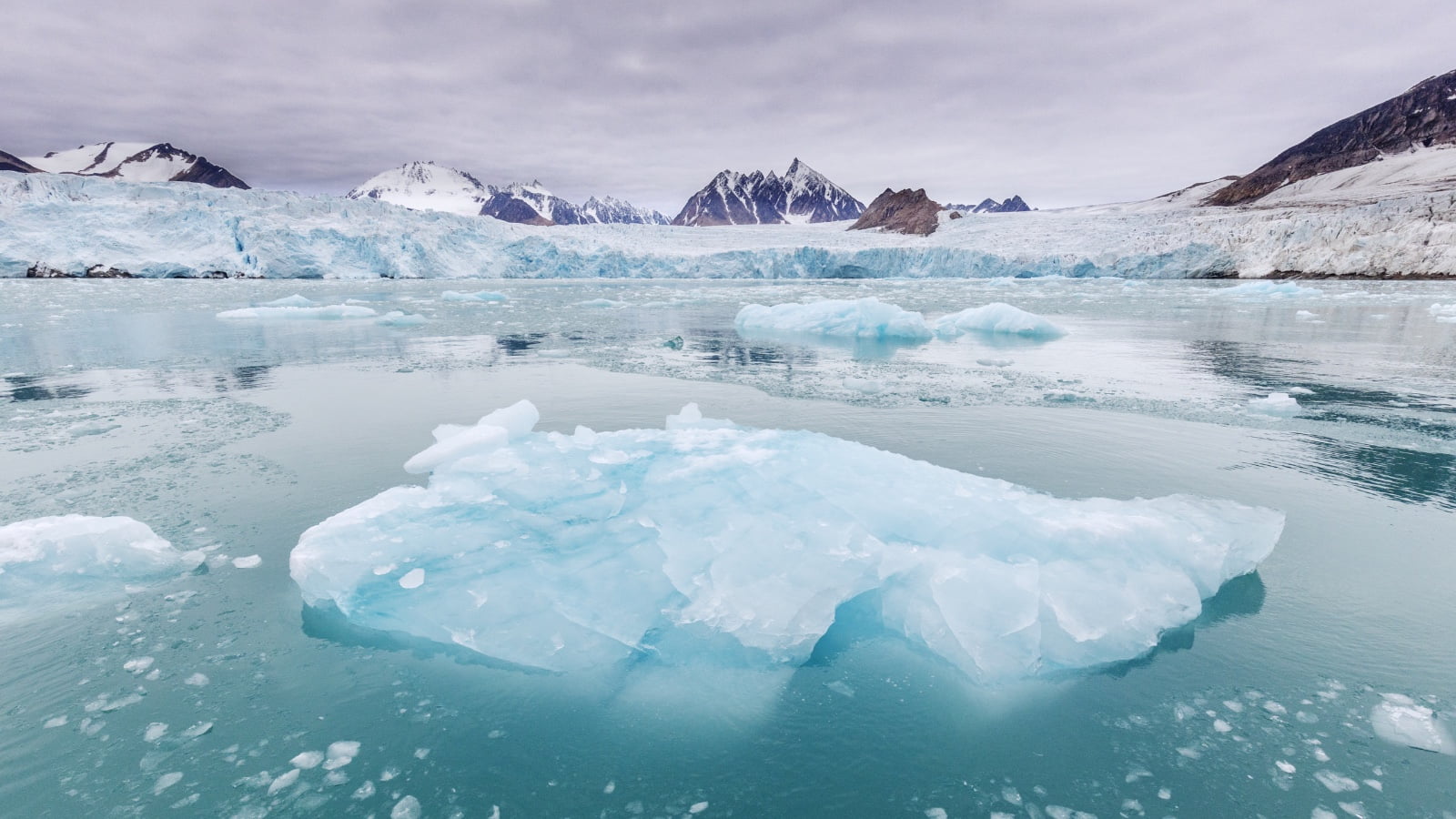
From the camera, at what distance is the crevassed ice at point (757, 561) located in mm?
2514

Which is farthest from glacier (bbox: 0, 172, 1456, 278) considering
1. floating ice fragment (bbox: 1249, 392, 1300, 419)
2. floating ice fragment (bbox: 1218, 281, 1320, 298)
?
floating ice fragment (bbox: 1249, 392, 1300, 419)

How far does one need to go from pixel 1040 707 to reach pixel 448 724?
199 centimetres

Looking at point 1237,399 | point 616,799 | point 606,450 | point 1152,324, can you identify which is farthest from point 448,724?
point 1152,324

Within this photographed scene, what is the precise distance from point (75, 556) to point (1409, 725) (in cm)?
512

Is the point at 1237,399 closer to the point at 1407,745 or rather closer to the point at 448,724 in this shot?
the point at 1407,745

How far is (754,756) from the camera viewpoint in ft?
6.65

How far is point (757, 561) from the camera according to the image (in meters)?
2.72

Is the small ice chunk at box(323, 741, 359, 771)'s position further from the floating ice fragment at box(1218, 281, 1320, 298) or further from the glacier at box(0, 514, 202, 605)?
the floating ice fragment at box(1218, 281, 1320, 298)

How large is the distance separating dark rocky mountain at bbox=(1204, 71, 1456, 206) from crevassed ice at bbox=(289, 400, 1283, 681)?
2551 inches

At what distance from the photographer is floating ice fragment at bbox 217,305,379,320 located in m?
15.9

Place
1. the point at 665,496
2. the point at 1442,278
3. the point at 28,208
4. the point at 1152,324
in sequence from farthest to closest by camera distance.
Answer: the point at 28,208 → the point at 1442,278 → the point at 1152,324 → the point at 665,496

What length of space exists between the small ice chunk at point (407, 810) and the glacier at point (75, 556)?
6.78ft

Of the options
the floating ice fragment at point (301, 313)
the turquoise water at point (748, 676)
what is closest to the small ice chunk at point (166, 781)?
the turquoise water at point (748, 676)

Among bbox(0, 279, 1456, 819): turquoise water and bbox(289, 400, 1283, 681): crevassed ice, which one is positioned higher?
bbox(289, 400, 1283, 681): crevassed ice
